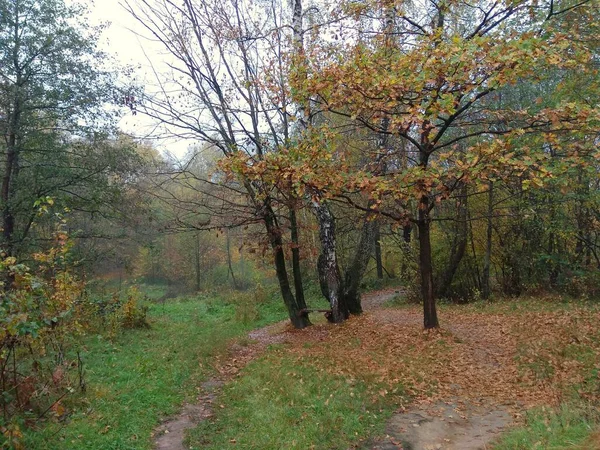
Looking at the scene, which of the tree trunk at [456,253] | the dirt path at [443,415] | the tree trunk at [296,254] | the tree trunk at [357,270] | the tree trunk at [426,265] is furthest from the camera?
the tree trunk at [456,253]

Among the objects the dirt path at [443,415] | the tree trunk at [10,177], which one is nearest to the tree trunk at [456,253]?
the dirt path at [443,415]

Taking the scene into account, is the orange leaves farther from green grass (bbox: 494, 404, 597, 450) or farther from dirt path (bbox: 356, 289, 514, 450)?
green grass (bbox: 494, 404, 597, 450)

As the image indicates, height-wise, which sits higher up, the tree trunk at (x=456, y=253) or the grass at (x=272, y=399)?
the tree trunk at (x=456, y=253)

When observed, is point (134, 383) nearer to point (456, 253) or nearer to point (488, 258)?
point (456, 253)

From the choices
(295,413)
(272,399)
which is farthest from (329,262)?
(295,413)

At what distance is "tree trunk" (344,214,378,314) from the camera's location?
11852mm

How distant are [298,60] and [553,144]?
4.86 m

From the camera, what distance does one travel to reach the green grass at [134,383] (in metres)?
4.96

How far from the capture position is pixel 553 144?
21.9ft

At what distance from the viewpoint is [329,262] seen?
10.9m

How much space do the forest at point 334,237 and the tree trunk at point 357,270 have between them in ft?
0.21

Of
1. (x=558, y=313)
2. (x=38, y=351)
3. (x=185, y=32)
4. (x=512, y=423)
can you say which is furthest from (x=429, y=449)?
(x=185, y=32)

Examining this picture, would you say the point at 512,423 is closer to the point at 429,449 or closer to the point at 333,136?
the point at 429,449

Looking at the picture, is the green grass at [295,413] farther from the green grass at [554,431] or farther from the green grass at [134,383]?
the green grass at [554,431]
